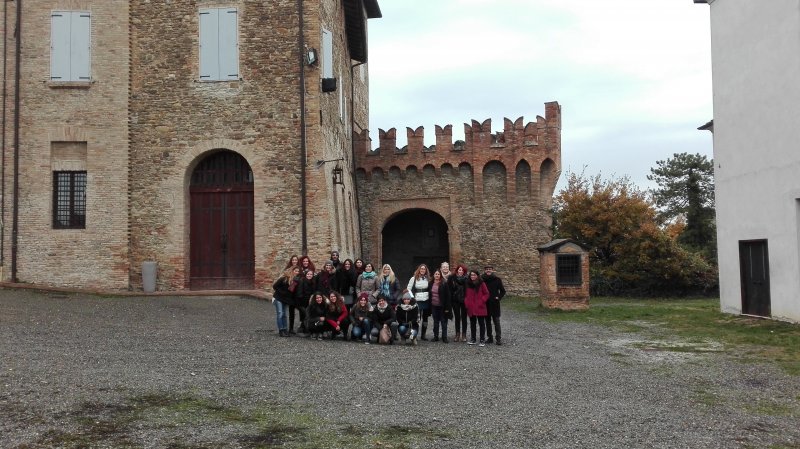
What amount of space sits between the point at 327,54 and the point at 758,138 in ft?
36.6

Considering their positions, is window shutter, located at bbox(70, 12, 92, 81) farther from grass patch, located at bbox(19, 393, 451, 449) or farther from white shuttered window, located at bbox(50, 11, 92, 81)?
grass patch, located at bbox(19, 393, 451, 449)

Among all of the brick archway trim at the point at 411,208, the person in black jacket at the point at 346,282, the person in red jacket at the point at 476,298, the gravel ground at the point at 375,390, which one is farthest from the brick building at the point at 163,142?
the brick archway trim at the point at 411,208

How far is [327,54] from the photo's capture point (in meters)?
19.2

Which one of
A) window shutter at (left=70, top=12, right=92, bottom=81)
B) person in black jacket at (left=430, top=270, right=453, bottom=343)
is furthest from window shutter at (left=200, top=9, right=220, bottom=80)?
person in black jacket at (left=430, top=270, right=453, bottom=343)

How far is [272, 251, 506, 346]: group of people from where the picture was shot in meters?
11.4

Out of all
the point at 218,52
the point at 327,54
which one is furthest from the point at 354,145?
the point at 218,52

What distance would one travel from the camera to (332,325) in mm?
11422

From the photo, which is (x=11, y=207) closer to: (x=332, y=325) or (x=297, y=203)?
(x=297, y=203)

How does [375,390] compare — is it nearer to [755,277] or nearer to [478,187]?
[755,277]

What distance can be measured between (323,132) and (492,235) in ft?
33.1

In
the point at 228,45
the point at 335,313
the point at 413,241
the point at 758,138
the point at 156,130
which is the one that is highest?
the point at 228,45

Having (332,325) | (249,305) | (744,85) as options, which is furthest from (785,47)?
(249,305)

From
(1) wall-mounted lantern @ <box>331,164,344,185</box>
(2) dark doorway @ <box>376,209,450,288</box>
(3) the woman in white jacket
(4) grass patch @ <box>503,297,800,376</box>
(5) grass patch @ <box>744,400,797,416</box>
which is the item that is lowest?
(5) grass patch @ <box>744,400,797,416</box>

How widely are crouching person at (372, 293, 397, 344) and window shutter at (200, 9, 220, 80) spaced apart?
31.4 ft
